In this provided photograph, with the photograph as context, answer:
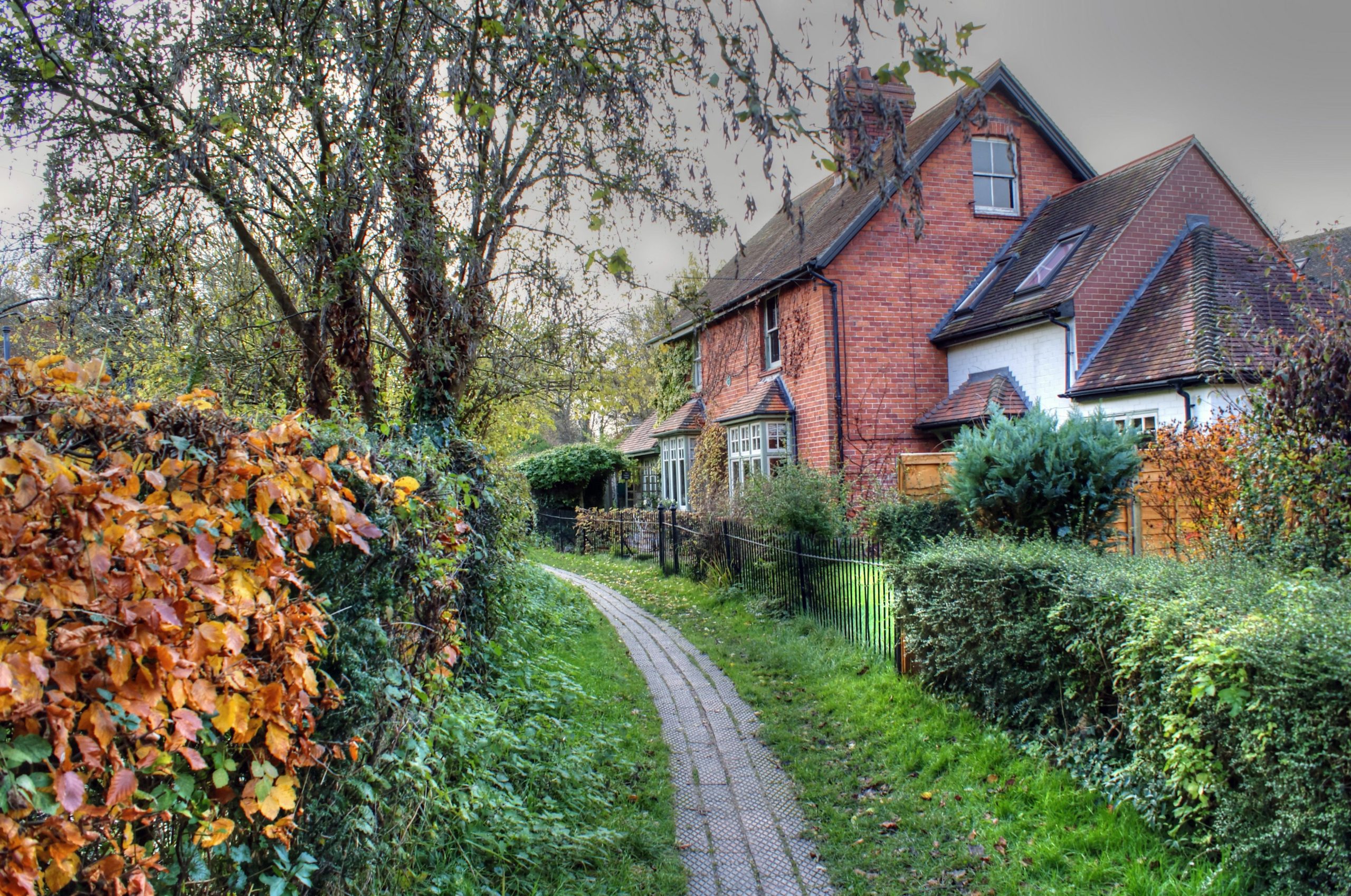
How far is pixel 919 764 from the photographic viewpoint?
5680 mm

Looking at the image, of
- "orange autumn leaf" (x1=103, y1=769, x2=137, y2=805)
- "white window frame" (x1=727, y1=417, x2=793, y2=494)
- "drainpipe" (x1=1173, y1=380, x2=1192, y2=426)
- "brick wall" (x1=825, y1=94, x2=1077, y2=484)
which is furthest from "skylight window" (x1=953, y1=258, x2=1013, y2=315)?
"orange autumn leaf" (x1=103, y1=769, x2=137, y2=805)

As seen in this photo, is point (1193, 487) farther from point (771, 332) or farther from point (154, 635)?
point (771, 332)

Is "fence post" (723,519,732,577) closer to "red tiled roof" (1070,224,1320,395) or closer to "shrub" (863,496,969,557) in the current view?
"shrub" (863,496,969,557)

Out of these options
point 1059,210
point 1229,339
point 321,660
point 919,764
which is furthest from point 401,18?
point 1059,210

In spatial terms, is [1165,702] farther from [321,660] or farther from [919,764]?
[321,660]

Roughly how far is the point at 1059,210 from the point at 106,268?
17.3 metres

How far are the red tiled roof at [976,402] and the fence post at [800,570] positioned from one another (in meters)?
5.82

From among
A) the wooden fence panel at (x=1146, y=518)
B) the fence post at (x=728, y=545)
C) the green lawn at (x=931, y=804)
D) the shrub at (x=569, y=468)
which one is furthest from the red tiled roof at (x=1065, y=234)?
the shrub at (x=569, y=468)

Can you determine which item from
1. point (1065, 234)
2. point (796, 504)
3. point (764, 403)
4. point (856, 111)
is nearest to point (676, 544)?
point (764, 403)

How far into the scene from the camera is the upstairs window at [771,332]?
1877cm

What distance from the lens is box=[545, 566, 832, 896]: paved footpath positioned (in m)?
4.34

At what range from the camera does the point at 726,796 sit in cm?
539

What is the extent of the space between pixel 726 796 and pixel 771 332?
47.8 ft

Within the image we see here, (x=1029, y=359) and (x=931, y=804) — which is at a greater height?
(x=1029, y=359)
